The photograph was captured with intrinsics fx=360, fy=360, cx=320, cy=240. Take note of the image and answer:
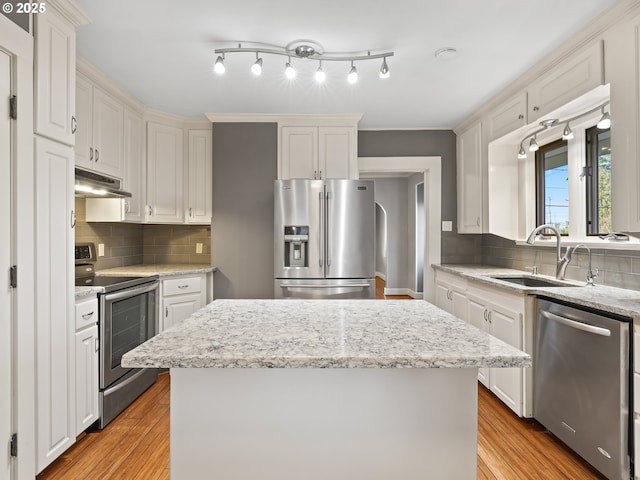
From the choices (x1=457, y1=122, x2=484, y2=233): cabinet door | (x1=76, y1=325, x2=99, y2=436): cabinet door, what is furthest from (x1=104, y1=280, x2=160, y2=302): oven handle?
(x1=457, y1=122, x2=484, y2=233): cabinet door

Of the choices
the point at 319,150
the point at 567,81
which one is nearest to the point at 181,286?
the point at 319,150

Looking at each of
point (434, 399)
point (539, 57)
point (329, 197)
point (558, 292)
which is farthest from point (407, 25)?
point (434, 399)

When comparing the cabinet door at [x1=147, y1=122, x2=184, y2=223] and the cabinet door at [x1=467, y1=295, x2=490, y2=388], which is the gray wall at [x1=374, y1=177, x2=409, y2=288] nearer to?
the cabinet door at [x1=467, y1=295, x2=490, y2=388]

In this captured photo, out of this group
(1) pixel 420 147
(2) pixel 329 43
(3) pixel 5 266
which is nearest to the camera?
(3) pixel 5 266

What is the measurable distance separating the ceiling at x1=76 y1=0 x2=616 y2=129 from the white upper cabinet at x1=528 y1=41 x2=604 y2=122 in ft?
0.46

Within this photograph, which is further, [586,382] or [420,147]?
[420,147]

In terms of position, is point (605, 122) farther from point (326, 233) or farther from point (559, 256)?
point (326, 233)

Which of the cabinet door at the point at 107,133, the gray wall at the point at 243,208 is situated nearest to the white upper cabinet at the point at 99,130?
the cabinet door at the point at 107,133

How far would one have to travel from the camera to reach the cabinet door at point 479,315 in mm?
2729

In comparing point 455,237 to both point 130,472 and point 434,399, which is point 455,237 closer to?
point 434,399

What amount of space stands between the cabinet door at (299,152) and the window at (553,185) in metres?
2.03

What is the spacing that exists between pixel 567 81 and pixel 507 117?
0.70 m

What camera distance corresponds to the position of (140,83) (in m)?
2.85

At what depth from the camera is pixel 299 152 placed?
3.58 metres
